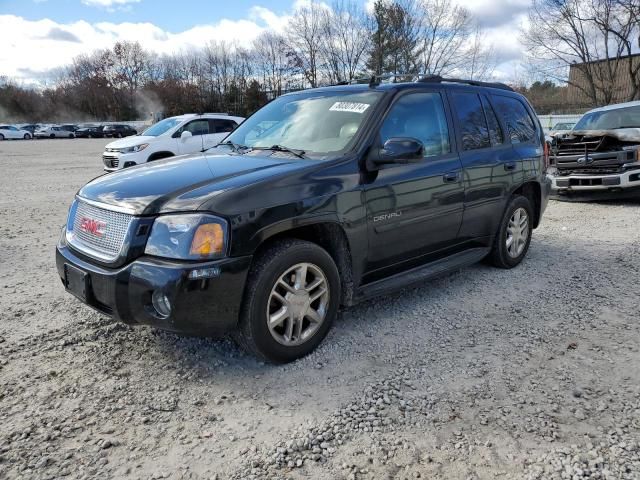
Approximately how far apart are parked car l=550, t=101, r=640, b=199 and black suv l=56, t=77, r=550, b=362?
5.06 m

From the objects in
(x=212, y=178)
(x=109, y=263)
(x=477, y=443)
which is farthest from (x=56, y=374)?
(x=477, y=443)

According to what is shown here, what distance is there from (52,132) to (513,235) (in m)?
56.6

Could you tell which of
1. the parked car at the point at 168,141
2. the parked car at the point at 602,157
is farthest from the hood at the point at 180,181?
the parked car at the point at 168,141

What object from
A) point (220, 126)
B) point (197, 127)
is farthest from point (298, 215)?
point (220, 126)

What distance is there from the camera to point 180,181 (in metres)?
3.11

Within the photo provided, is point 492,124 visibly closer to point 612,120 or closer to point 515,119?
point 515,119

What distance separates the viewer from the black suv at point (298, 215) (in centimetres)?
279

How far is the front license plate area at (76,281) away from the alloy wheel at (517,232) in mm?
4026

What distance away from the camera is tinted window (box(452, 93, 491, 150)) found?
439 centimetres

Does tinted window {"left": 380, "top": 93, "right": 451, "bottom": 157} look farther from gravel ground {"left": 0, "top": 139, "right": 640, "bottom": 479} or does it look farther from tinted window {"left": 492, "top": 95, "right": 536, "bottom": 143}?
gravel ground {"left": 0, "top": 139, "right": 640, "bottom": 479}

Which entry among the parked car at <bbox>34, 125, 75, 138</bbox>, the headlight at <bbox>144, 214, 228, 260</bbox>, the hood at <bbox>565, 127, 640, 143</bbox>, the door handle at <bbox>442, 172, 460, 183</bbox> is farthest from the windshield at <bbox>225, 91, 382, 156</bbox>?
the parked car at <bbox>34, 125, 75, 138</bbox>

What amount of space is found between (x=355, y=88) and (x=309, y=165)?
3.84 feet

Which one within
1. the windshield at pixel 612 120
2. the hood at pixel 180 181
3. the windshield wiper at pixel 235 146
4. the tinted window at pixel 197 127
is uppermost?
the tinted window at pixel 197 127

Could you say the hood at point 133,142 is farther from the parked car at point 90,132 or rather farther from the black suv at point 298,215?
the parked car at point 90,132
